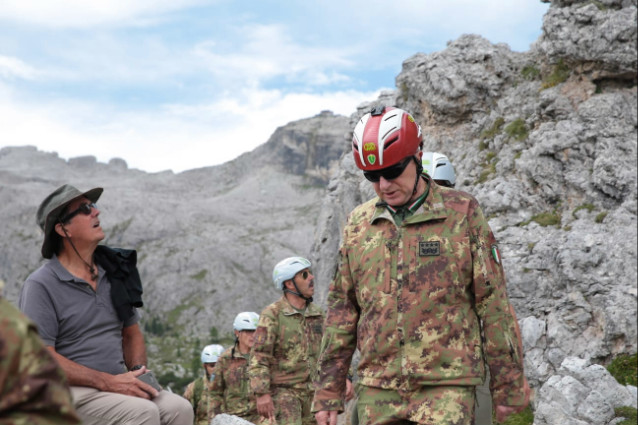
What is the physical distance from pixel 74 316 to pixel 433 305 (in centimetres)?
303

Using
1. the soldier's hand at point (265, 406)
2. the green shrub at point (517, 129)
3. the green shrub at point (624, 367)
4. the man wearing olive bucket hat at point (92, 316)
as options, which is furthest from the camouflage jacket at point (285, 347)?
the green shrub at point (517, 129)

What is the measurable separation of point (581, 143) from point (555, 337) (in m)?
5.71

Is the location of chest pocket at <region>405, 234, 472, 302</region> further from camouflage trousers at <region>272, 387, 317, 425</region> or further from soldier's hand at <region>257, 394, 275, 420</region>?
camouflage trousers at <region>272, 387, 317, 425</region>

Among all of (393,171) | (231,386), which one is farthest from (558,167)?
(393,171)

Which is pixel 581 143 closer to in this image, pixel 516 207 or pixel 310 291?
pixel 516 207

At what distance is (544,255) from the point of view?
1591cm

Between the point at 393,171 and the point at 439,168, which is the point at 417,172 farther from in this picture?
the point at 439,168

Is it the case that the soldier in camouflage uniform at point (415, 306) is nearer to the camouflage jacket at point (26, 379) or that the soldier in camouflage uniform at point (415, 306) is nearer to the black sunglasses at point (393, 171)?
the black sunglasses at point (393, 171)

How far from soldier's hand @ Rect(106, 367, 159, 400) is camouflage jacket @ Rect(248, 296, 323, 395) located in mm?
4821

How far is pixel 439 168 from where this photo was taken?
7.71 meters

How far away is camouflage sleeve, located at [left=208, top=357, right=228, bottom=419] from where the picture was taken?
1462 centimetres

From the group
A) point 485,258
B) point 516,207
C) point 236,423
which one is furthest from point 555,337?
point 485,258

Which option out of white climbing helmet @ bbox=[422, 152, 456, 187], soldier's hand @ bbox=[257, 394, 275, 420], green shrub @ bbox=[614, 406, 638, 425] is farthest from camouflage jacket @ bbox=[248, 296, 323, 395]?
green shrub @ bbox=[614, 406, 638, 425]

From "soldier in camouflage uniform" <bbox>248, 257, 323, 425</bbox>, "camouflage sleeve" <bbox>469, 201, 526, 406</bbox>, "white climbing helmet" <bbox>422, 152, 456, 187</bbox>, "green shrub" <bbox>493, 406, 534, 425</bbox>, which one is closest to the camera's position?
"camouflage sleeve" <bbox>469, 201, 526, 406</bbox>
